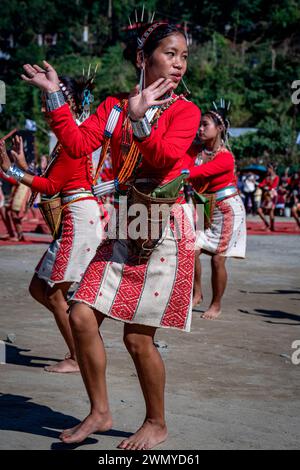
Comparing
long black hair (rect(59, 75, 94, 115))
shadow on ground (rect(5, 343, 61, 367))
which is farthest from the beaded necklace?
shadow on ground (rect(5, 343, 61, 367))

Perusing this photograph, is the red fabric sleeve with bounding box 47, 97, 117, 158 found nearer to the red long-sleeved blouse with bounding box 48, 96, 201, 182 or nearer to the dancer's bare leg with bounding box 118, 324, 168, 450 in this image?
the red long-sleeved blouse with bounding box 48, 96, 201, 182

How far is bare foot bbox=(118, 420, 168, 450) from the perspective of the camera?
4129mm

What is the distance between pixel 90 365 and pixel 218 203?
15.5 feet

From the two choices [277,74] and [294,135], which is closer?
[294,135]

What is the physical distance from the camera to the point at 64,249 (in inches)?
235

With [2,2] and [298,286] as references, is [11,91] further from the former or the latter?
[298,286]

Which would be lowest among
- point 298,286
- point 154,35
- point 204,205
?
point 298,286

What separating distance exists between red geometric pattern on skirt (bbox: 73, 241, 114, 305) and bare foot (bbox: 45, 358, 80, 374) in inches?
68.7

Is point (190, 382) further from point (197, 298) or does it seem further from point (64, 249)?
point (197, 298)

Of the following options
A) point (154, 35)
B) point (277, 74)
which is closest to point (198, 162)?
point (154, 35)

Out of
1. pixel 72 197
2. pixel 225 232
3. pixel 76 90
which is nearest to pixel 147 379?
pixel 72 197

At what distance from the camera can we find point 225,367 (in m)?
6.04

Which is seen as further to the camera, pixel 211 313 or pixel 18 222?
pixel 18 222

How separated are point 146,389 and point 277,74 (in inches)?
1770
